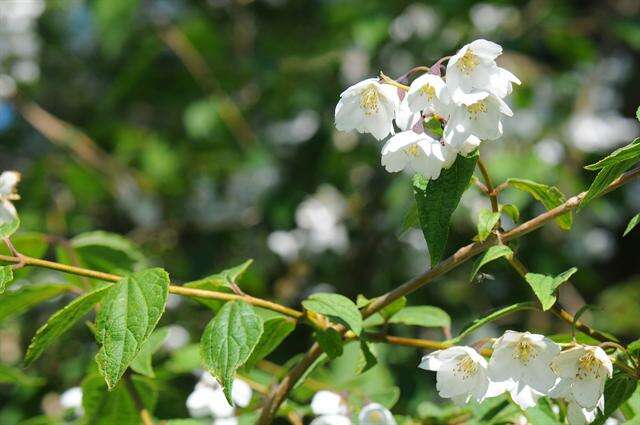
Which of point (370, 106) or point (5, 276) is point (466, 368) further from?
point (5, 276)

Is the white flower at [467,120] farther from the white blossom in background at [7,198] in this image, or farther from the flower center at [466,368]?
the white blossom in background at [7,198]

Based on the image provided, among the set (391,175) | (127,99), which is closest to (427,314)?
(391,175)

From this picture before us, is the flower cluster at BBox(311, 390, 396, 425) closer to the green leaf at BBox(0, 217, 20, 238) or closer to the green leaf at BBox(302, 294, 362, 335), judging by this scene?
the green leaf at BBox(302, 294, 362, 335)

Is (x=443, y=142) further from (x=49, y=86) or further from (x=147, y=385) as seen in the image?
(x=49, y=86)

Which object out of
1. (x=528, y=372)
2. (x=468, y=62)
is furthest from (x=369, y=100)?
(x=528, y=372)

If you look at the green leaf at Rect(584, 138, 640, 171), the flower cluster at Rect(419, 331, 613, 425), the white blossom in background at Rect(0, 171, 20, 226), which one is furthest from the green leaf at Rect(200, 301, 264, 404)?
the green leaf at Rect(584, 138, 640, 171)
